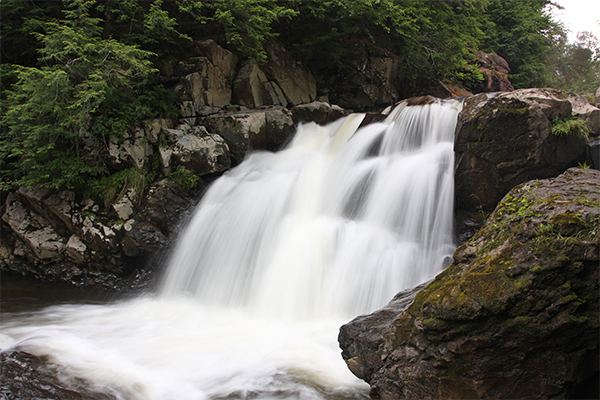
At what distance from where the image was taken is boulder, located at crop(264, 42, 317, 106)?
9922 millimetres

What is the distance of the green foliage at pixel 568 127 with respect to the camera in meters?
5.02

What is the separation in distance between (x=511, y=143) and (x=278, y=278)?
4.07 m

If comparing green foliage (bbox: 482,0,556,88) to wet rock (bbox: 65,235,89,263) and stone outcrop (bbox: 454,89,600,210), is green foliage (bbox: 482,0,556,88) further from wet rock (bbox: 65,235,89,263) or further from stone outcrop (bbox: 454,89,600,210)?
wet rock (bbox: 65,235,89,263)

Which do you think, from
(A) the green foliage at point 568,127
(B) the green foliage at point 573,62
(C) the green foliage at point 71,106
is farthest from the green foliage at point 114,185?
(B) the green foliage at point 573,62

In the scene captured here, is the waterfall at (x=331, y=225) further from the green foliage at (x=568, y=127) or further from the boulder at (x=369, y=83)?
the boulder at (x=369, y=83)

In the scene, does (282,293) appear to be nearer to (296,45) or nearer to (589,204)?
(589,204)

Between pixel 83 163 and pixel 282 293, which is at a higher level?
pixel 83 163

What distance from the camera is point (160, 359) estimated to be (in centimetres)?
430

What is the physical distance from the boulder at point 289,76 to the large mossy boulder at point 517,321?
7.98 m

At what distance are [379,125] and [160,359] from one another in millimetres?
6288

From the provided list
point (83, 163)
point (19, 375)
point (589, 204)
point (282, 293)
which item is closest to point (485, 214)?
point (589, 204)

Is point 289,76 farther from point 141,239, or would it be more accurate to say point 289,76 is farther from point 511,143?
point 511,143

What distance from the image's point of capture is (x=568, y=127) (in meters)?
5.00

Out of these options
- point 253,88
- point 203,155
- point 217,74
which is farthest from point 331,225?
point 217,74
